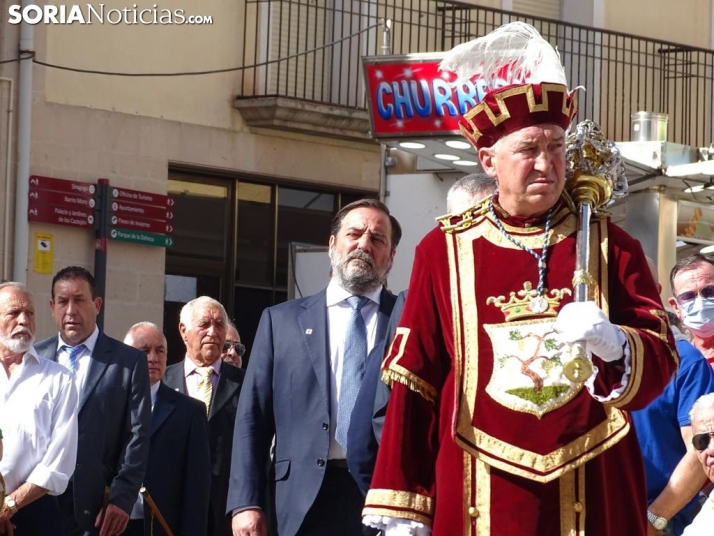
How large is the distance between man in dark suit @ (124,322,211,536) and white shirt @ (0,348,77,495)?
1.04 m

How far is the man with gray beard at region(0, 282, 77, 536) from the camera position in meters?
8.55

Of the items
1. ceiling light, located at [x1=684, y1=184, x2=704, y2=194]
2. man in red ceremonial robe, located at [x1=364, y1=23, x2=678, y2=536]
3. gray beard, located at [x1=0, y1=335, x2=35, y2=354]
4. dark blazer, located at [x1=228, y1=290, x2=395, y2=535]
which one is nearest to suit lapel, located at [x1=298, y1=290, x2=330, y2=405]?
dark blazer, located at [x1=228, y1=290, x2=395, y2=535]

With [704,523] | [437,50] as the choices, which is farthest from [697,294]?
[437,50]

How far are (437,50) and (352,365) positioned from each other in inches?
466

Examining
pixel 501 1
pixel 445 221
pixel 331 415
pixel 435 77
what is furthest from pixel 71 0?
pixel 445 221

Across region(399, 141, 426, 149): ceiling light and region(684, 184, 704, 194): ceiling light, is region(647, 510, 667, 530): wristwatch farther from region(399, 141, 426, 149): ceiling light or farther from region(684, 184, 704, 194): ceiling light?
region(399, 141, 426, 149): ceiling light

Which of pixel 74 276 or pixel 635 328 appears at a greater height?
pixel 74 276

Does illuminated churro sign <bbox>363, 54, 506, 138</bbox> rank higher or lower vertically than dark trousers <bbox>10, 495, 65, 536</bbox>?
higher

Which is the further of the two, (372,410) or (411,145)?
(411,145)

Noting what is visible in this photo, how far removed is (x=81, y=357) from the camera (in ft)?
31.3

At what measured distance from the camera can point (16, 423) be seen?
8688mm

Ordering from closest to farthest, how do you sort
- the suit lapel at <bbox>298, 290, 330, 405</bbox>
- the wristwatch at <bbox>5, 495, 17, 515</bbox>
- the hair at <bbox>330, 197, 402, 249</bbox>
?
the suit lapel at <bbox>298, 290, 330, 405</bbox> < the hair at <bbox>330, 197, 402, 249</bbox> < the wristwatch at <bbox>5, 495, 17, 515</bbox>

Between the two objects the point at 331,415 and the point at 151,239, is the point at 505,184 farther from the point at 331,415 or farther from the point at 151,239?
the point at 151,239

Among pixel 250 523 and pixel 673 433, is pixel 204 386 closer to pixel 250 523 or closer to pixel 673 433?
pixel 250 523
